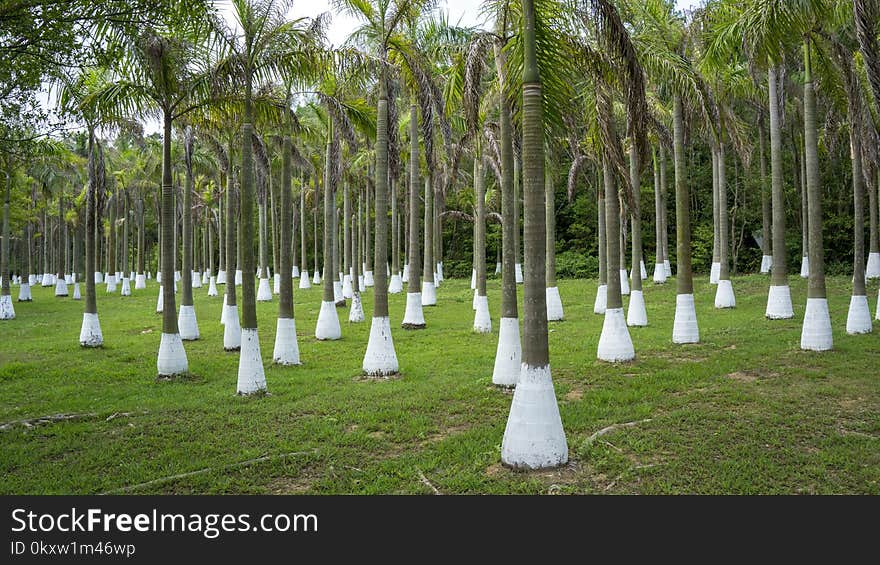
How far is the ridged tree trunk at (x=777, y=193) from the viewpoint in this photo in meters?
17.4

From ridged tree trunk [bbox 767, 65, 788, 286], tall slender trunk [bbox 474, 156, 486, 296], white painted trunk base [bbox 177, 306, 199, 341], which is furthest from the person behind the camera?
white painted trunk base [bbox 177, 306, 199, 341]

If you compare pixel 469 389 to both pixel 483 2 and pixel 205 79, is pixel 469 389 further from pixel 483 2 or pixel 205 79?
pixel 205 79

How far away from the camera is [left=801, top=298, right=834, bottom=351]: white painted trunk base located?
13289mm

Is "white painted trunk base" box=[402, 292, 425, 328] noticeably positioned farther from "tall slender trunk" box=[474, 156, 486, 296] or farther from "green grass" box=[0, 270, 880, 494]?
"green grass" box=[0, 270, 880, 494]

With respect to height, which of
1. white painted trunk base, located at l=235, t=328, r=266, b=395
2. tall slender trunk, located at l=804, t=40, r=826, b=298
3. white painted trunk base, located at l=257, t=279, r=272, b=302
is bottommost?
white painted trunk base, located at l=235, t=328, r=266, b=395

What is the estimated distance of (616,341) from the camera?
13562 millimetres

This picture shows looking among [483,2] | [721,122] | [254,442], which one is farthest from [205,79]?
[721,122]

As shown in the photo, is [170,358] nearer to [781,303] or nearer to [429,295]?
[429,295]

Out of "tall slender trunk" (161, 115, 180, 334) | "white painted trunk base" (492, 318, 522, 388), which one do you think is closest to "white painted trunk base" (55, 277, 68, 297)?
"tall slender trunk" (161, 115, 180, 334)

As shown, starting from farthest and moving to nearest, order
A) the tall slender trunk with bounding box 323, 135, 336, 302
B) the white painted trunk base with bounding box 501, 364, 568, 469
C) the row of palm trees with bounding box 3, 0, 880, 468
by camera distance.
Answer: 1. the tall slender trunk with bounding box 323, 135, 336, 302
2. the row of palm trees with bounding box 3, 0, 880, 468
3. the white painted trunk base with bounding box 501, 364, 568, 469

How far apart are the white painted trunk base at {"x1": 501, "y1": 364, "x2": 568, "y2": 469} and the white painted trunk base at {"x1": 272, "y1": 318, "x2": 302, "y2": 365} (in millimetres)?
8681

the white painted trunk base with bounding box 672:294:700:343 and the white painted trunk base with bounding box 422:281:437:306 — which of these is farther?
the white painted trunk base with bounding box 422:281:437:306

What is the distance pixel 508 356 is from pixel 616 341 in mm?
3324

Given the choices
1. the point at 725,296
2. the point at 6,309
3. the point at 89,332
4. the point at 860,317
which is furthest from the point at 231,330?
the point at 725,296
